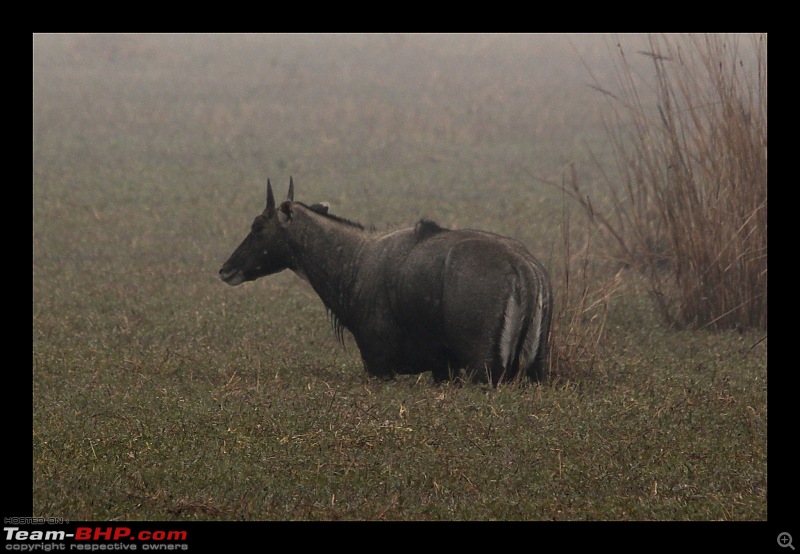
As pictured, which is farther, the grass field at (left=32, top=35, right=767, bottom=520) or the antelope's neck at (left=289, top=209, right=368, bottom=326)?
the antelope's neck at (left=289, top=209, right=368, bottom=326)

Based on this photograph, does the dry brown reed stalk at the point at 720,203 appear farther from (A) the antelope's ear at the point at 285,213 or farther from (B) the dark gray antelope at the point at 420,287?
(A) the antelope's ear at the point at 285,213

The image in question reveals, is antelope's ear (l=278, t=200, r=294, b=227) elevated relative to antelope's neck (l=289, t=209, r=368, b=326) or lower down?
elevated

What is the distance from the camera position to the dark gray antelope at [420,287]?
30.9 feet

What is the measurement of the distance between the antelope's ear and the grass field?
51.7 inches

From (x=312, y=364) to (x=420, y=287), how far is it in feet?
6.03

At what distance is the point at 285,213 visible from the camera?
10.6 meters

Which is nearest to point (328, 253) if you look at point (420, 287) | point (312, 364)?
point (312, 364)

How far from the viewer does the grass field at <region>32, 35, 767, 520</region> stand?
748 cm

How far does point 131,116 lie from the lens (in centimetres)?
2725

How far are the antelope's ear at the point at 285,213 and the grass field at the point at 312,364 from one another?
4.31 feet
